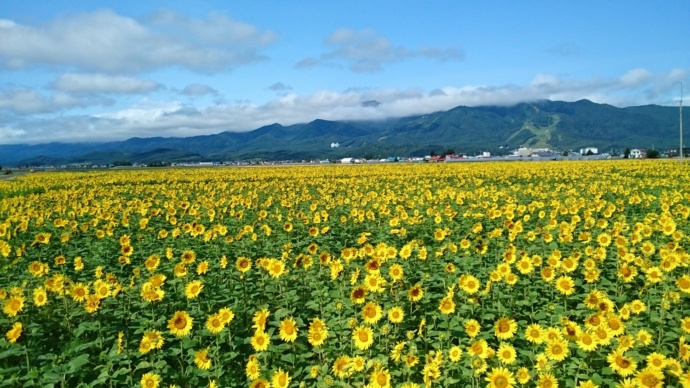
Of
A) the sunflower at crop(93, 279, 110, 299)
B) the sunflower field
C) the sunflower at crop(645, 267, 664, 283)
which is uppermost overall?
the sunflower at crop(93, 279, 110, 299)

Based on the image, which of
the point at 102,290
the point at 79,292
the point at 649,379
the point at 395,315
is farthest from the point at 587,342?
the point at 79,292

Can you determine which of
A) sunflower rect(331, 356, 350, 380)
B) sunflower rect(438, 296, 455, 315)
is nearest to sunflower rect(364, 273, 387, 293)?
sunflower rect(438, 296, 455, 315)

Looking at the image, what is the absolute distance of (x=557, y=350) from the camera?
15.2 ft

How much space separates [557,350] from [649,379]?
925 millimetres

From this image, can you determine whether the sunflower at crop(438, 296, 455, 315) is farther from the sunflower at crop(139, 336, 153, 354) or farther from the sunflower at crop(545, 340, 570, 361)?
the sunflower at crop(139, 336, 153, 354)

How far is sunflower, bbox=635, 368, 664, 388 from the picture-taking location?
3.76 metres

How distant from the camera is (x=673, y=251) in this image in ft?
24.9

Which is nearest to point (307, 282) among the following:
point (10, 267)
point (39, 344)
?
point (39, 344)

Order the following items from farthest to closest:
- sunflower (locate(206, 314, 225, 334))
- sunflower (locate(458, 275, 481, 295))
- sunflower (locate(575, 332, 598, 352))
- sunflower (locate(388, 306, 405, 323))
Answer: sunflower (locate(458, 275, 481, 295)) → sunflower (locate(388, 306, 405, 323)) → sunflower (locate(206, 314, 225, 334)) → sunflower (locate(575, 332, 598, 352))

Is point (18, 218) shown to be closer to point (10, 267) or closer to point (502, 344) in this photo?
point (10, 267)

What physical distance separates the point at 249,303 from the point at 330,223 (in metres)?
6.95

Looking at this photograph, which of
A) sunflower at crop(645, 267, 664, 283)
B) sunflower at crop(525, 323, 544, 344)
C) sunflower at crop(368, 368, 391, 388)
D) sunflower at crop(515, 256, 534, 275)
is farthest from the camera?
sunflower at crop(515, 256, 534, 275)

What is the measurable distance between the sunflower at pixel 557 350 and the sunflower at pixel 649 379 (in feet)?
2.57

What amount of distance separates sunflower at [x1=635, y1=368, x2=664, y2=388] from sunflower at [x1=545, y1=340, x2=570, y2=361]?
0.78 m
